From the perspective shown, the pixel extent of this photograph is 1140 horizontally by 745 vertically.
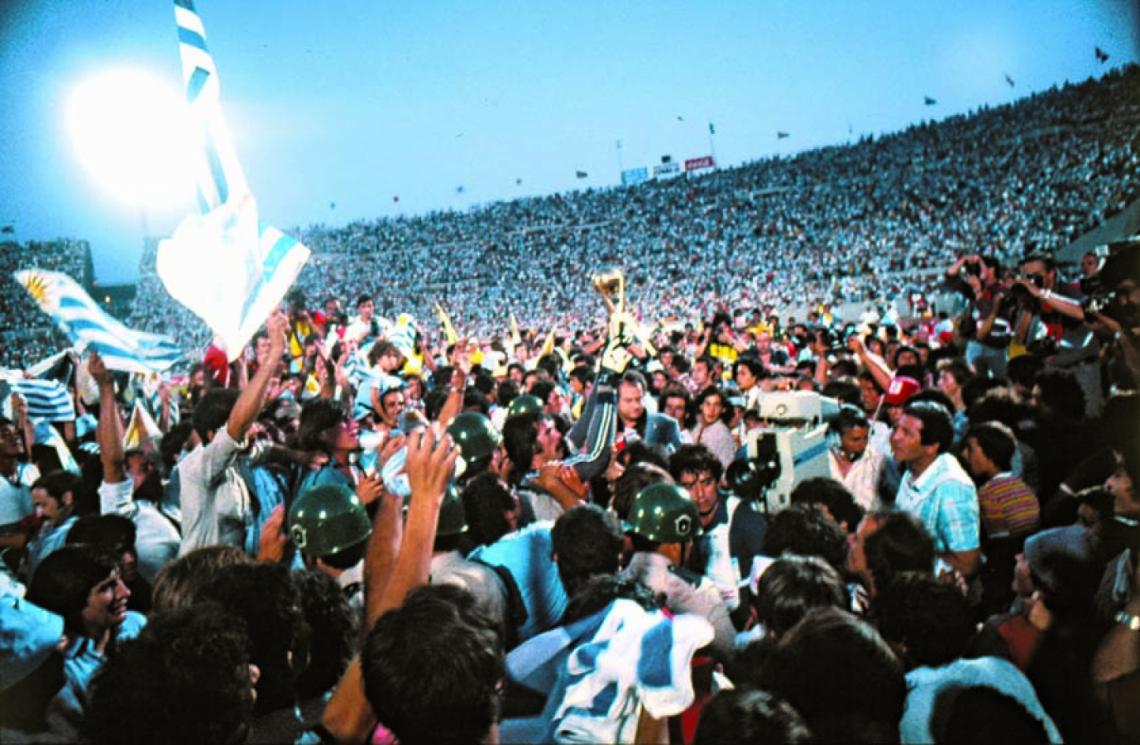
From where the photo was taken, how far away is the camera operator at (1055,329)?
688 centimetres

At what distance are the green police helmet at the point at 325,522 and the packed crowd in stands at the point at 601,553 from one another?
1cm

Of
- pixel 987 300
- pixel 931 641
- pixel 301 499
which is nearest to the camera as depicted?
pixel 931 641

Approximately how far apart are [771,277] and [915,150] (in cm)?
1271

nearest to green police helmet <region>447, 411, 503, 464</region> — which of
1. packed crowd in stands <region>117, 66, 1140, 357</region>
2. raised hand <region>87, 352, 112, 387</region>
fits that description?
raised hand <region>87, 352, 112, 387</region>

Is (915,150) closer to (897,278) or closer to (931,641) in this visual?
Result: (897,278)

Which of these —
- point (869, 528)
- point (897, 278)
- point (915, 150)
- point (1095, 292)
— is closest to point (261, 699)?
point (869, 528)

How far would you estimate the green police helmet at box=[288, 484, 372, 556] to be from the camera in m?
3.16

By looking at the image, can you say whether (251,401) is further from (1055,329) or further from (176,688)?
(1055,329)

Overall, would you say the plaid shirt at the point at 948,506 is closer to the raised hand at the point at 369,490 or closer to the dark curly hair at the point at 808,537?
the dark curly hair at the point at 808,537

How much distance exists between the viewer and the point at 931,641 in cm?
253

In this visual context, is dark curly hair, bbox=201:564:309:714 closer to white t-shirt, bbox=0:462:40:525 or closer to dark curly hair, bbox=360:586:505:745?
dark curly hair, bbox=360:586:505:745

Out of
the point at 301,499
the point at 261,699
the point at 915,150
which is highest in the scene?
the point at 915,150

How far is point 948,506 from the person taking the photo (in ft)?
13.0

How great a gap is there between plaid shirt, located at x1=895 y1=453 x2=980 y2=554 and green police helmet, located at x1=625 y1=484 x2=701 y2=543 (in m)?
1.04
